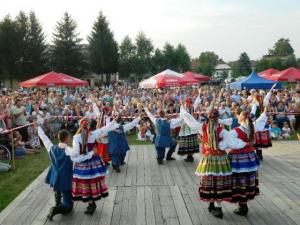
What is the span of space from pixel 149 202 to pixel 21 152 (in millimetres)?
6010

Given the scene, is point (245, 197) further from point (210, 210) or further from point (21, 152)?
point (21, 152)

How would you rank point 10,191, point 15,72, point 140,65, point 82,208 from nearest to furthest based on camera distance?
point 82,208 < point 10,191 < point 15,72 < point 140,65

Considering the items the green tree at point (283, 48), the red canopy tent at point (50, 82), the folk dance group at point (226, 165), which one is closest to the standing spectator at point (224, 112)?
the folk dance group at point (226, 165)

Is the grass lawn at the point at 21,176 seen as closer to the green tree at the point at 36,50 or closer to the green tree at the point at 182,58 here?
A: the green tree at the point at 36,50

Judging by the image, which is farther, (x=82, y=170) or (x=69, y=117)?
(x=69, y=117)

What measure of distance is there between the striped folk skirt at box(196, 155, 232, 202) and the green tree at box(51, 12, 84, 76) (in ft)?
154

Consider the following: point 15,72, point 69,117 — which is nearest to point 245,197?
point 69,117

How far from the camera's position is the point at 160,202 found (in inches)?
286

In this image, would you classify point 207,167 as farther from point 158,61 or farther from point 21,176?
point 158,61

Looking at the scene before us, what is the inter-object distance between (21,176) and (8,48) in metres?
43.1

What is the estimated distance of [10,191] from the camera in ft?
27.3

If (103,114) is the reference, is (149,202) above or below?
below

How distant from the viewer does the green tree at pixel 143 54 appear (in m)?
61.7

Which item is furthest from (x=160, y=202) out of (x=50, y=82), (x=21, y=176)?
(x=50, y=82)
